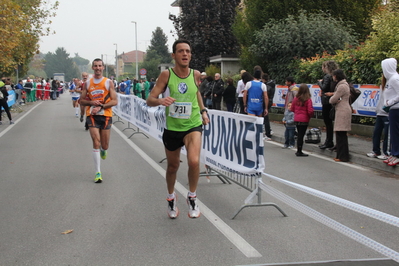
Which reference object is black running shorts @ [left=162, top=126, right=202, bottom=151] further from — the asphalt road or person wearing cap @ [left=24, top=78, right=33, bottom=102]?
person wearing cap @ [left=24, top=78, right=33, bottom=102]

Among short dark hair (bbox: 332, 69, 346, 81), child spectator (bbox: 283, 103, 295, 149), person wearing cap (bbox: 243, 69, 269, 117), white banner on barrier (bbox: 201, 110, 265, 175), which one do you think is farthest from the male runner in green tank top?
child spectator (bbox: 283, 103, 295, 149)

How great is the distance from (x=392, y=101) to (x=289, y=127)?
3.44 meters

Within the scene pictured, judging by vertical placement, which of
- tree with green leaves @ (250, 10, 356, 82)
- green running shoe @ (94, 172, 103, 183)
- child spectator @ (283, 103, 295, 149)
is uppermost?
tree with green leaves @ (250, 10, 356, 82)

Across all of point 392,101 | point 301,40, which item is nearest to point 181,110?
point 392,101

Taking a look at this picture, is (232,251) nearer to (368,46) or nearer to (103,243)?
(103,243)

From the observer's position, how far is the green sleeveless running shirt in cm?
532

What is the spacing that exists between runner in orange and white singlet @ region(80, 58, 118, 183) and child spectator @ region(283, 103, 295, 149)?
499cm

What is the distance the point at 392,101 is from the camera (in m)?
8.59

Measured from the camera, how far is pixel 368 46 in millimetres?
13500

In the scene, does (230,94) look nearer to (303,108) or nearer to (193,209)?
(303,108)

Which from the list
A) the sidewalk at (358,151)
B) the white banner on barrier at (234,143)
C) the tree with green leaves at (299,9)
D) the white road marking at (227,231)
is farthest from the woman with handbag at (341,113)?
the tree with green leaves at (299,9)

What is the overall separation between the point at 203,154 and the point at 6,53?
58.1ft

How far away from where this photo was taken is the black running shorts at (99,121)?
788cm

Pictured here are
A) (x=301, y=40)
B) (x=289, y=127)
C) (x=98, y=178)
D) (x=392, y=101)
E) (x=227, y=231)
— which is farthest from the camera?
(x=301, y=40)
